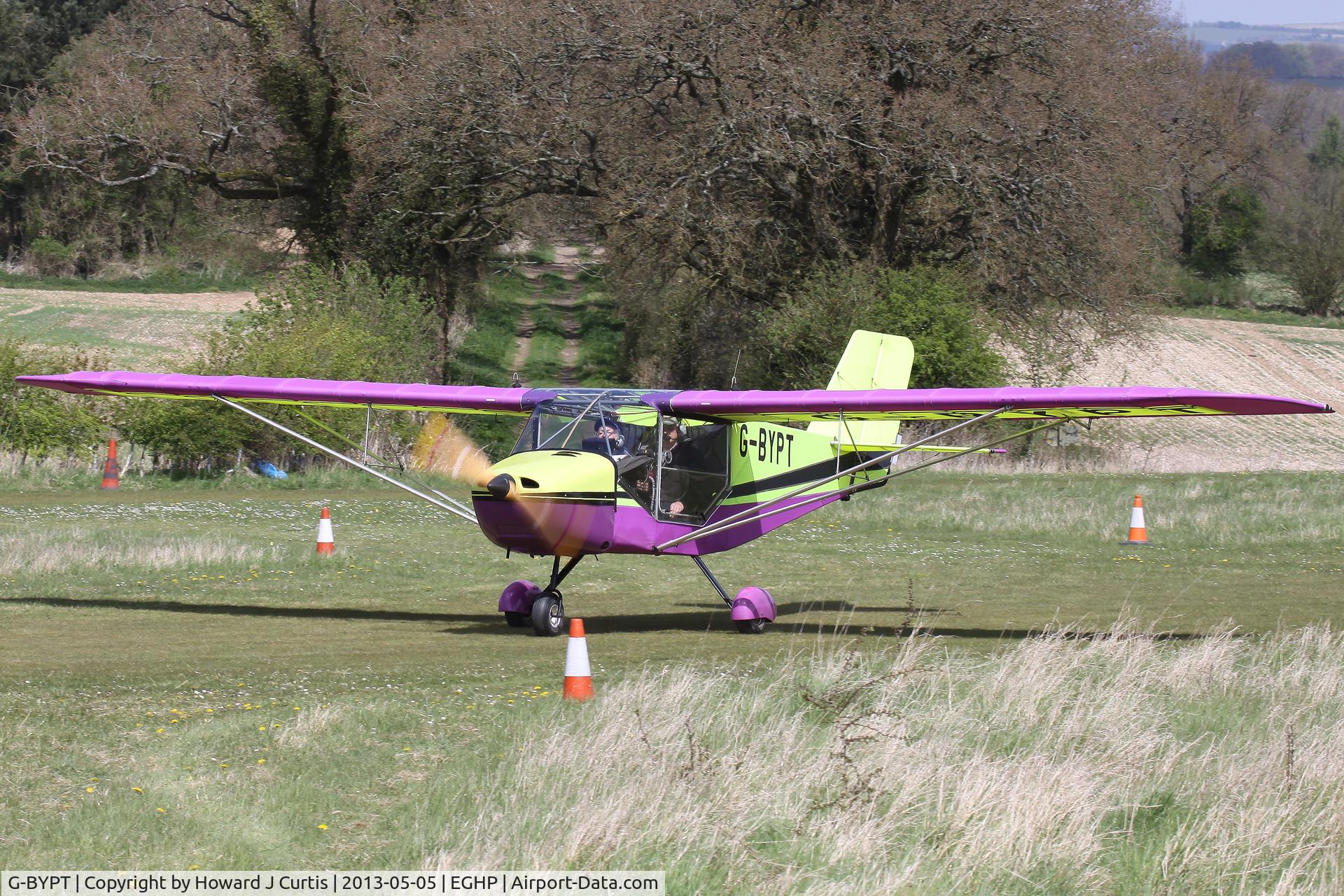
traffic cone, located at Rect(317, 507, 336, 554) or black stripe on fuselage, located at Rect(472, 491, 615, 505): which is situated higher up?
black stripe on fuselage, located at Rect(472, 491, 615, 505)

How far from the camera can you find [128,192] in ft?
227

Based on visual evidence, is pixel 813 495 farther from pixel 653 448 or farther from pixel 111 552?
pixel 111 552

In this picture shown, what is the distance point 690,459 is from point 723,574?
454 cm

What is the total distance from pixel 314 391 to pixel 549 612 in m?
3.72

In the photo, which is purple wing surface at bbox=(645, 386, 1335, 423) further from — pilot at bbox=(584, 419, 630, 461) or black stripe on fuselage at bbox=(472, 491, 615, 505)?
black stripe on fuselage at bbox=(472, 491, 615, 505)

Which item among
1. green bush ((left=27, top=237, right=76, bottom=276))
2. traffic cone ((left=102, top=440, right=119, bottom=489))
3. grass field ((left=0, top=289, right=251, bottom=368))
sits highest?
traffic cone ((left=102, top=440, right=119, bottom=489))

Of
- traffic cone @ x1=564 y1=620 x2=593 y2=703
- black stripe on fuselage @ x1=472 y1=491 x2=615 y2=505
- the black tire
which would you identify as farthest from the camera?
the black tire

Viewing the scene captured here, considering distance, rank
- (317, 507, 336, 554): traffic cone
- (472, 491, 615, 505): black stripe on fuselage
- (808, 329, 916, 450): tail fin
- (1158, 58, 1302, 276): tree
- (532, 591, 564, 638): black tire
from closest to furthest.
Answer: (472, 491, 615, 505): black stripe on fuselage, (532, 591, 564, 638): black tire, (808, 329, 916, 450): tail fin, (317, 507, 336, 554): traffic cone, (1158, 58, 1302, 276): tree

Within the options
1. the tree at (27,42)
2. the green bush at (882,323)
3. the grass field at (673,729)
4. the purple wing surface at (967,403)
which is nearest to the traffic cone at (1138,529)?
the grass field at (673,729)

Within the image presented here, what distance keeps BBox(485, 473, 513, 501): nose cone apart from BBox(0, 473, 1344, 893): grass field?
1.44 metres

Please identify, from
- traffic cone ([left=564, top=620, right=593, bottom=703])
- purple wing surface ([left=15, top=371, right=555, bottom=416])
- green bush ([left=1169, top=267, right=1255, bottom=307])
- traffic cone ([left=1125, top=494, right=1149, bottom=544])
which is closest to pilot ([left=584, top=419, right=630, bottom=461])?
purple wing surface ([left=15, top=371, right=555, bottom=416])

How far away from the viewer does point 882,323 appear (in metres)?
32.4

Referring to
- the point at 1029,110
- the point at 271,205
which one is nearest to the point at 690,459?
the point at 1029,110

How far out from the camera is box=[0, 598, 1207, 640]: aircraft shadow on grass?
13728mm
